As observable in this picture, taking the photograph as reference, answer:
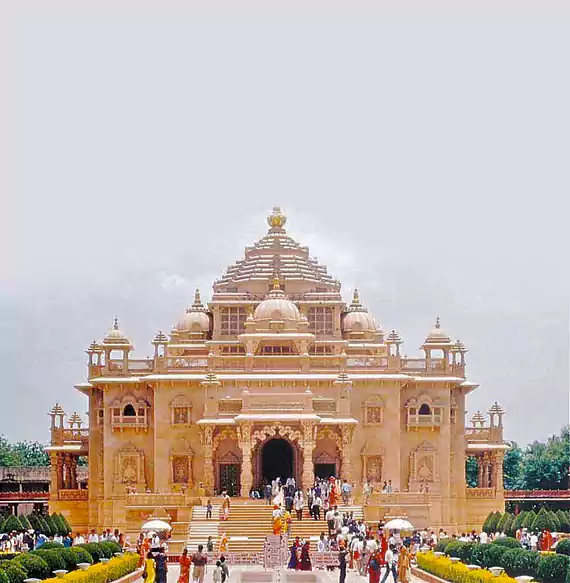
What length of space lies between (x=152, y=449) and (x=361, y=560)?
67.5 ft

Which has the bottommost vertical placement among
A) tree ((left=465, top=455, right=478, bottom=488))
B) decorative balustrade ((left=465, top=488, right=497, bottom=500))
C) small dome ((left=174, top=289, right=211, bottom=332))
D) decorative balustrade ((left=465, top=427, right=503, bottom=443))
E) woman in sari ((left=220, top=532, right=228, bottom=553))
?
woman in sari ((left=220, top=532, right=228, bottom=553))

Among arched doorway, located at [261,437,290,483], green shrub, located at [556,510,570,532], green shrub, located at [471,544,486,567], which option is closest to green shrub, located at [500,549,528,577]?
green shrub, located at [471,544,486,567]

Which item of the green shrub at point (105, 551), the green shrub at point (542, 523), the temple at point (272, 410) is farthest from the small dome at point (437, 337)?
the green shrub at point (105, 551)

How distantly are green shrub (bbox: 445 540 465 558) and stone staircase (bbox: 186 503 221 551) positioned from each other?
8.82 m

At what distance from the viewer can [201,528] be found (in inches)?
2322

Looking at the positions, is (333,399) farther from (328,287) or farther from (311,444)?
(328,287)

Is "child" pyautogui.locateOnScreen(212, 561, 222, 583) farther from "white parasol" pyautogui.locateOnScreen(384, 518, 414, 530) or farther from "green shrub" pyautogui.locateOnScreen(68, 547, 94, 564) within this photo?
"white parasol" pyautogui.locateOnScreen(384, 518, 414, 530)

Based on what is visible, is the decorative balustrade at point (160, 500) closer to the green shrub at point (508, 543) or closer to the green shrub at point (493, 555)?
the green shrub at point (508, 543)

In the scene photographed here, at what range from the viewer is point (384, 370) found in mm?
68875

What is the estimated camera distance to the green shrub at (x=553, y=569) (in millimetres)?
40469

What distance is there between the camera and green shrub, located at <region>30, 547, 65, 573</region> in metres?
43.2

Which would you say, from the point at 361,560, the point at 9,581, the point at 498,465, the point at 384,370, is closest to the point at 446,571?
the point at 361,560

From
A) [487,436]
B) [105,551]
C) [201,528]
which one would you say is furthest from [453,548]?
[487,436]

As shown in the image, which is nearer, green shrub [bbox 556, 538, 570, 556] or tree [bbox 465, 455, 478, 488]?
green shrub [bbox 556, 538, 570, 556]
